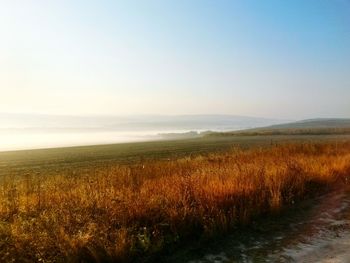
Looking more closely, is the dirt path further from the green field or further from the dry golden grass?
the green field

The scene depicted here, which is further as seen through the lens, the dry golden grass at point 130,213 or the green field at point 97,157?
the green field at point 97,157

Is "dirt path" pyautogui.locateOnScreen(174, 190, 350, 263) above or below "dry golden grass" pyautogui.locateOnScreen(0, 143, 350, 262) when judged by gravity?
below

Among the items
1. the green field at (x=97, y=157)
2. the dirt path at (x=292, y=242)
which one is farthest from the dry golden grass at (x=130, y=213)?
the green field at (x=97, y=157)

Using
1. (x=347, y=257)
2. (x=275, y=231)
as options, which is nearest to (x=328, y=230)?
(x=275, y=231)

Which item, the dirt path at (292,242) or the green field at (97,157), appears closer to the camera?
the dirt path at (292,242)

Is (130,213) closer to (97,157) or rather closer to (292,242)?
(292,242)

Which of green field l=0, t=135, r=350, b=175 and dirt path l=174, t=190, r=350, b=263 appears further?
green field l=0, t=135, r=350, b=175

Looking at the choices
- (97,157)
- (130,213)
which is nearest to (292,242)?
(130,213)

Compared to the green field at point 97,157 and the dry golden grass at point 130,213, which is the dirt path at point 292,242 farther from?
the green field at point 97,157

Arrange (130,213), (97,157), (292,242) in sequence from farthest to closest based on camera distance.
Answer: (97,157) < (130,213) < (292,242)

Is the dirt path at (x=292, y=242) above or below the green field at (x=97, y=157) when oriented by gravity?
below

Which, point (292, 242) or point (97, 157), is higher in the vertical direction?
point (97, 157)

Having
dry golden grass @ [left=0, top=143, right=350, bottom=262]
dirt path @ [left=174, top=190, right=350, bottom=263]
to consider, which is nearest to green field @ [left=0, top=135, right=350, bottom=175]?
dry golden grass @ [left=0, top=143, right=350, bottom=262]

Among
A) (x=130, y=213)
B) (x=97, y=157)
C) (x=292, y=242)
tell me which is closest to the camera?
(x=292, y=242)
